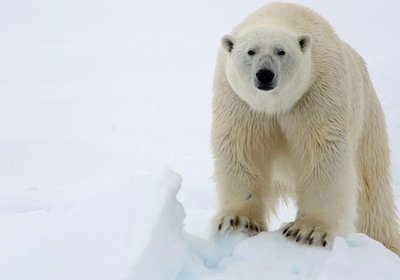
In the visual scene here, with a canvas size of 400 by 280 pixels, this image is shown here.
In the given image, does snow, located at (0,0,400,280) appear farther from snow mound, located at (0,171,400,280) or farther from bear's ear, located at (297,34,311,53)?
bear's ear, located at (297,34,311,53)

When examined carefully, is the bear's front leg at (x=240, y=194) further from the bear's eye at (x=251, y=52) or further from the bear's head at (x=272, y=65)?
the bear's eye at (x=251, y=52)

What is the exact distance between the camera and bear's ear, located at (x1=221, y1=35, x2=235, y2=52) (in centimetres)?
313

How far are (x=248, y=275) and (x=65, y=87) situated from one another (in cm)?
1051

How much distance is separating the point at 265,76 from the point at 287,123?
0.37 meters

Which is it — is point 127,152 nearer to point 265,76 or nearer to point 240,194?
point 240,194

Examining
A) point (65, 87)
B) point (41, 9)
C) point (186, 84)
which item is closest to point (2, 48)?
point (65, 87)

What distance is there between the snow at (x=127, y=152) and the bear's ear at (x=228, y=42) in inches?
26.4

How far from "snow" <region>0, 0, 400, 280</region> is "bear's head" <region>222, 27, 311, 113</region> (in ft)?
1.78

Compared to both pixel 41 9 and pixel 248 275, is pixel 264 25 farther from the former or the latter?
pixel 41 9

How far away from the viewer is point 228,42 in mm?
3156

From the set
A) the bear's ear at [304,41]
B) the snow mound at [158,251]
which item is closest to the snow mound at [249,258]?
the snow mound at [158,251]

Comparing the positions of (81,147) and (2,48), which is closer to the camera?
(81,147)

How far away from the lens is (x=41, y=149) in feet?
25.3

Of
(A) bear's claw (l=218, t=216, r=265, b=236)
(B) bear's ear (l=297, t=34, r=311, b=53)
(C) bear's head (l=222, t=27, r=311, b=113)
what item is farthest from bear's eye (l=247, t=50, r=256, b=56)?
(A) bear's claw (l=218, t=216, r=265, b=236)
